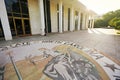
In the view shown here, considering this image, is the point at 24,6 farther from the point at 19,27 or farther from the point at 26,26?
the point at 19,27

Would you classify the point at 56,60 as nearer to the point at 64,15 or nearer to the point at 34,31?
the point at 34,31

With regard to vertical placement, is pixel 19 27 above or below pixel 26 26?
below

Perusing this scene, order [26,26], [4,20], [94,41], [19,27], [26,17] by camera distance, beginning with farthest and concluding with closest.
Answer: [26,26]
[26,17]
[19,27]
[94,41]
[4,20]

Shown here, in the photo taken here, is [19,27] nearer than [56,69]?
No

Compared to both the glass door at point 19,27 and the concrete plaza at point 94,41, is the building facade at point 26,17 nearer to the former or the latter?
the glass door at point 19,27

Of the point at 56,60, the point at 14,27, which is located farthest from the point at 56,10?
the point at 56,60

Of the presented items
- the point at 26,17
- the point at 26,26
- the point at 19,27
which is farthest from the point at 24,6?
the point at 19,27

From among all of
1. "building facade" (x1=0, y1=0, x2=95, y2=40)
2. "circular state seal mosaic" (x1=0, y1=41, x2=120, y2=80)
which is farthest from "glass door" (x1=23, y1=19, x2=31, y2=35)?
"circular state seal mosaic" (x1=0, y1=41, x2=120, y2=80)

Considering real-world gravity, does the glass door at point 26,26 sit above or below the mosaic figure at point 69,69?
above

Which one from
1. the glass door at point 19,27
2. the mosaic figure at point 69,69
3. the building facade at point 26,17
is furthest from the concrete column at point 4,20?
the mosaic figure at point 69,69

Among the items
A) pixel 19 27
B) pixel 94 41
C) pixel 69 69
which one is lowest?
pixel 69 69

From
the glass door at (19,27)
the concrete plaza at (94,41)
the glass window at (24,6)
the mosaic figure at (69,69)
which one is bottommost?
the mosaic figure at (69,69)

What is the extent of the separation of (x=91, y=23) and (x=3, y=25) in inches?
1106

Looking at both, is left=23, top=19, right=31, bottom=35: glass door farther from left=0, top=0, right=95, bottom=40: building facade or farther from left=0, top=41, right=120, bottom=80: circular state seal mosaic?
left=0, top=41, right=120, bottom=80: circular state seal mosaic
